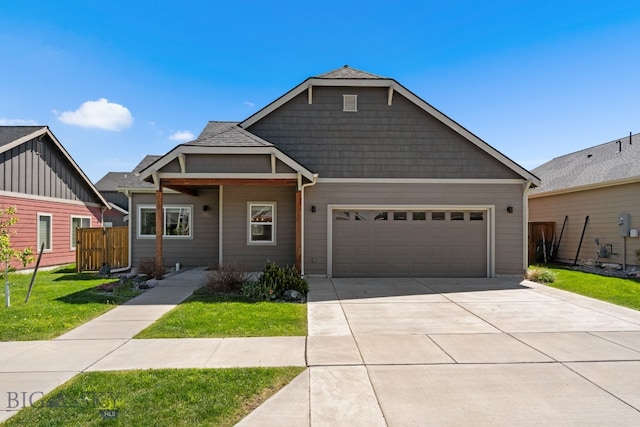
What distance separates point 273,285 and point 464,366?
16.2ft

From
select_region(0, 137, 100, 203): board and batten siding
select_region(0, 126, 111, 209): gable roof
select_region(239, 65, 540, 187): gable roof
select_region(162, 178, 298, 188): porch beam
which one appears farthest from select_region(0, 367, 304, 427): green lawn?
select_region(0, 126, 111, 209): gable roof

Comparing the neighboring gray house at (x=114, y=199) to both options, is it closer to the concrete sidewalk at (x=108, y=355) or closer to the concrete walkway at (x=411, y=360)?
the concrete walkway at (x=411, y=360)

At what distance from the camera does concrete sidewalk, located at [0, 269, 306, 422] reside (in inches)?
157

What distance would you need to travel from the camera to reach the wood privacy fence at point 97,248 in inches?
494

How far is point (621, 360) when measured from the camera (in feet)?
15.3

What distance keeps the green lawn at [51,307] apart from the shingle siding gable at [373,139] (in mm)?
6695

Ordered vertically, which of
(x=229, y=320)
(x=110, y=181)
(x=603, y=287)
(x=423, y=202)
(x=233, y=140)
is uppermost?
(x=110, y=181)

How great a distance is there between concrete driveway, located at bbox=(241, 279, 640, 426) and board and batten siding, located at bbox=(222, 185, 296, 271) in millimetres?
4280

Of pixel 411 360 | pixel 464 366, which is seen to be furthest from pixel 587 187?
pixel 411 360

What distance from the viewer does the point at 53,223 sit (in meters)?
14.5

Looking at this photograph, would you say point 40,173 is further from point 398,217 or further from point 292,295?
point 398,217

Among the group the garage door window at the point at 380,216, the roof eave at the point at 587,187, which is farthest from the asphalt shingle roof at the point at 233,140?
the roof eave at the point at 587,187

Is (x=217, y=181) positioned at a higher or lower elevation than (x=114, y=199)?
lower

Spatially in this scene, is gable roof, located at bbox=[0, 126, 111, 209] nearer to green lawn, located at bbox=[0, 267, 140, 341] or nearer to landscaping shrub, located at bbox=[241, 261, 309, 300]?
green lawn, located at bbox=[0, 267, 140, 341]
